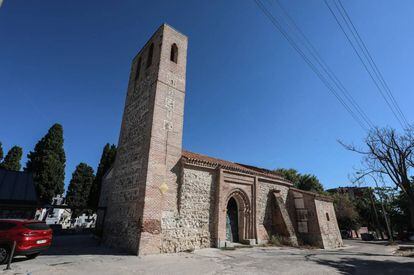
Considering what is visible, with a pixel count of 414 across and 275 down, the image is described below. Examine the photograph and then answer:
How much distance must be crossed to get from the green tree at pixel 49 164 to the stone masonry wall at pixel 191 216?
20318 mm

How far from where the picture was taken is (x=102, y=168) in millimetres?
27594

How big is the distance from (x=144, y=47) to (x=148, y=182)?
1104cm

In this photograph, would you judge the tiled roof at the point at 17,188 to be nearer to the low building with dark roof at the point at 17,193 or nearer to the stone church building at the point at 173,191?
the low building with dark roof at the point at 17,193

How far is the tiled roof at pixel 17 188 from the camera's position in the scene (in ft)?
48.7

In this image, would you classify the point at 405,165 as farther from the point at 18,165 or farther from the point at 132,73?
the point at 18,165

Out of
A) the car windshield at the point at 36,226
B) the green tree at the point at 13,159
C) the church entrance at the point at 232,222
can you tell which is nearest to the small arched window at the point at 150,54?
the church entrance at the point at 232,222

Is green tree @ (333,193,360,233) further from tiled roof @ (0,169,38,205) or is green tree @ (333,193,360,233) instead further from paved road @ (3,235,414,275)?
tiled roof @ (0,169,38,205)

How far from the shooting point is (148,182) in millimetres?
11461

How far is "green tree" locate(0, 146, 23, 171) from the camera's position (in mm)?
30094

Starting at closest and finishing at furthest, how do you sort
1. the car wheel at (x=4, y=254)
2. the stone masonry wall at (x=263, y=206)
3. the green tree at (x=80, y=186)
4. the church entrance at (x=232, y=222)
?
1. the car wheel at (x=4, y=254)
2. the church entrance at (x=232, y=222)
3. the stone masonry wall at (x=263, y=206)
4. the green tree at (x=80, y=186)

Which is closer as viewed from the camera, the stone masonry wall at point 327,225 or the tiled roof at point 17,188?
the tiled roof at point 17,188

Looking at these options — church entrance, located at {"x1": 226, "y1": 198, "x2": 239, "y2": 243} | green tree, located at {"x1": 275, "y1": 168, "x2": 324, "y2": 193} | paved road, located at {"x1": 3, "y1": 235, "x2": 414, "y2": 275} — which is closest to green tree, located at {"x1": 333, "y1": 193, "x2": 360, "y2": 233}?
green tree, located at {"x1": 275, "y1": 168, "x2": 324, "y2": 193}

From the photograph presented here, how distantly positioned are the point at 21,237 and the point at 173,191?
6512 millimetres

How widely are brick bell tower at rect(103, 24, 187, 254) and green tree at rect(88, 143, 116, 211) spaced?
1374cm
